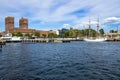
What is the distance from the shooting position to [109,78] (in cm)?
2333

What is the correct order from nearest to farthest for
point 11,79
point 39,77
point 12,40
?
1. point 11,79
2. point 39,77
3. point 12,40

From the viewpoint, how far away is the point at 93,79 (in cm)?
2295

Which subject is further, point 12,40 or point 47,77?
point 12,40

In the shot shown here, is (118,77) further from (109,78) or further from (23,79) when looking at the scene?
(23,79)

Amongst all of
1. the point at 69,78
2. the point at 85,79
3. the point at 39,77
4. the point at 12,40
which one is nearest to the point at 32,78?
the point at 39,77

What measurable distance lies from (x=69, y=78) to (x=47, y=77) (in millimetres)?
2736

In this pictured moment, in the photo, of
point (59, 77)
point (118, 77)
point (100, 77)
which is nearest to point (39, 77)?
point (59, 77)

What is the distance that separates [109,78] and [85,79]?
2870mm

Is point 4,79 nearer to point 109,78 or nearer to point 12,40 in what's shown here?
point 109,78

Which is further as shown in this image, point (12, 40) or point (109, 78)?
point (12, 40)

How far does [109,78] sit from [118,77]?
1159 millimetres

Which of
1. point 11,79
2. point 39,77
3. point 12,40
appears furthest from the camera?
point 12,40

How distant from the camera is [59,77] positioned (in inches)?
955

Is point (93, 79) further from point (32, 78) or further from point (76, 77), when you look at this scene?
point (32, 78)
